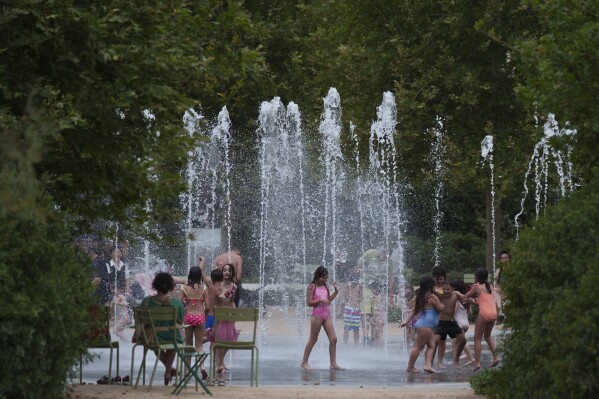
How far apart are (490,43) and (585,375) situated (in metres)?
20.4

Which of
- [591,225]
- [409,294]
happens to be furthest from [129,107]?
[409,294]

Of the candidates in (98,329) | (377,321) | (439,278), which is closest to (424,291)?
(439,278)

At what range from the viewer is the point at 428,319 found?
1631 cm

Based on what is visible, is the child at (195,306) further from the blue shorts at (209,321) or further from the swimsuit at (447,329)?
the swimsuit at (447,329)

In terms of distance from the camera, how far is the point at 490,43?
28422 mm

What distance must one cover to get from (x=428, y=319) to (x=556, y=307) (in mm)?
7271

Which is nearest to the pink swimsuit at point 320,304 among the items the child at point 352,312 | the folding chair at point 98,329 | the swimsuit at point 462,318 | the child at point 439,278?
the child at point 439,278

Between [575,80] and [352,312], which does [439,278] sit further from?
[575,80]

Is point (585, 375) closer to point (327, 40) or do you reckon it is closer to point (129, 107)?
point (129, 107)

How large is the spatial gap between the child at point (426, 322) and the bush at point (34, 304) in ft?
22.2

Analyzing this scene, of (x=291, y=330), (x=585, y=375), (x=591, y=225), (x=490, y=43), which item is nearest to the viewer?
(x=585, y=375)

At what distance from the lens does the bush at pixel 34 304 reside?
9281mm

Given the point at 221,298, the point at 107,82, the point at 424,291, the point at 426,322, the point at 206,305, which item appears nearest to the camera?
the point at 107,82

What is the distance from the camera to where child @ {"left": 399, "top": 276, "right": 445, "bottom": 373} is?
53.0 ft
